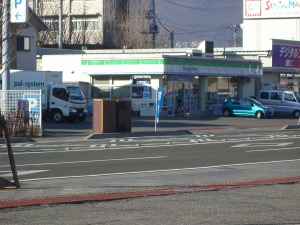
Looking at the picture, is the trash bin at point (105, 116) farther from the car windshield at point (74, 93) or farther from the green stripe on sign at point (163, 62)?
the green stripe on sign at point (163, 62)

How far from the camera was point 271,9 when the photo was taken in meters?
77.9

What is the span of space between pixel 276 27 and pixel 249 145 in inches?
2057

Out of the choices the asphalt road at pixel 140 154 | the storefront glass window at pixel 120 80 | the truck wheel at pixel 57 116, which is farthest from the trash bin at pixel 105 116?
the storefront glass window at pixel 120 80

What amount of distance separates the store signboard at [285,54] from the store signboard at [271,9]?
11.4 m

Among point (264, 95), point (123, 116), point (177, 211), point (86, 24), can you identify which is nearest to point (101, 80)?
point (264, 95)

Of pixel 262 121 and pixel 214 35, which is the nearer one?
pixel 262 121

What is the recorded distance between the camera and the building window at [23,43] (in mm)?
48812

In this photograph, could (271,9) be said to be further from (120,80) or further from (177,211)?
(177,211)

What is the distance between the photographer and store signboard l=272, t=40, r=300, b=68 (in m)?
63.2

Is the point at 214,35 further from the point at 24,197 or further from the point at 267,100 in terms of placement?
the point at 24,197

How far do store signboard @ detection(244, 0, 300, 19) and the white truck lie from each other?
38.7 meters

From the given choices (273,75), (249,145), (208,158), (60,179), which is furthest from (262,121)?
(60,179)

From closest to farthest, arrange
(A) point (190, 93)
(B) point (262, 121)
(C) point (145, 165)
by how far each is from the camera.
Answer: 1. (C) point (145, 165)
2. (B) point (262, 121)
3. (A) point (190, 93)

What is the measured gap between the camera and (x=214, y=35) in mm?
170250
